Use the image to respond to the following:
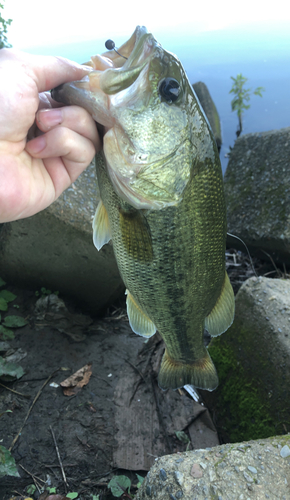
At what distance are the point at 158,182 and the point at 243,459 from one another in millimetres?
1243

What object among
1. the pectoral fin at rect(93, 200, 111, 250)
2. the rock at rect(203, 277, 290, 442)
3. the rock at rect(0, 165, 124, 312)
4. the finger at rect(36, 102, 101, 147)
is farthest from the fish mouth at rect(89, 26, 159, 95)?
the rock at rect(203, 277, 290, 442)

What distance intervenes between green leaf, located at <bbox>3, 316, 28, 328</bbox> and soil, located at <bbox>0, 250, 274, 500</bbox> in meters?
0.06

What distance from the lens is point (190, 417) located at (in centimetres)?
254

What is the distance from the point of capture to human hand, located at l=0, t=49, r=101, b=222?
1.04 metres

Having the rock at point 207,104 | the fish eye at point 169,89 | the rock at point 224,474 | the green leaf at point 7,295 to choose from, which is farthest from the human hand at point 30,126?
the rock at point 207,104

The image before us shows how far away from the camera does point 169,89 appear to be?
113 centimetres

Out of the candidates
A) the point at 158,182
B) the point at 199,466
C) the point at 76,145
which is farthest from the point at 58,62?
the point at 199,466

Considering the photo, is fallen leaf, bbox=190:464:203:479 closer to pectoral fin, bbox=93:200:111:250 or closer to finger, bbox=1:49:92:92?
pectoral fin, bbox=93:200:111:250

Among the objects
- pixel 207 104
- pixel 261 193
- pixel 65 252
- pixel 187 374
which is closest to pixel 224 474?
pixel 187 374

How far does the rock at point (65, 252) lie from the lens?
2.63 metres

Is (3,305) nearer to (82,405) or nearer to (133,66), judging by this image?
(82,405)

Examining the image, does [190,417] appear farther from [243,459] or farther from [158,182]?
[158,182]

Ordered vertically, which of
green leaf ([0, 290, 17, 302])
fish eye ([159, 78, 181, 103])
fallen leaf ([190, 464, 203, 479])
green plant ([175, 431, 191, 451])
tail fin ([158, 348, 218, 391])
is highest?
fish eye ([159, 78, 181, 103])

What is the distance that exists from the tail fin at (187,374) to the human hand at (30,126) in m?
1.28
